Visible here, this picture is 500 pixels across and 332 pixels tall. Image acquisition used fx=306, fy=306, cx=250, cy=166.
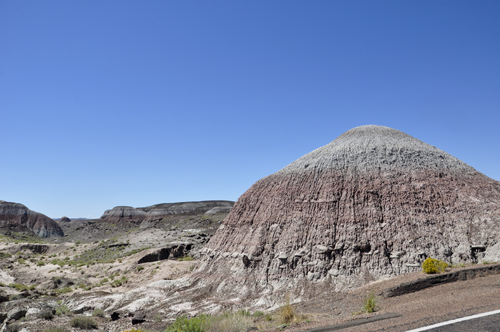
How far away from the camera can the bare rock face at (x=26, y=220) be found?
8081 centimetres

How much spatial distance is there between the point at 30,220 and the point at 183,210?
136 ft

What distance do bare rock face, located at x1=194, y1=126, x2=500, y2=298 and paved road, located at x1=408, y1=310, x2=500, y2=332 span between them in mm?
11202

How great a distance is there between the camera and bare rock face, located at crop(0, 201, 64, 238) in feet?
265

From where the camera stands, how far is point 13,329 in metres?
15.6

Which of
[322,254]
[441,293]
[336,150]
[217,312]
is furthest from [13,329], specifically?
[336,150]

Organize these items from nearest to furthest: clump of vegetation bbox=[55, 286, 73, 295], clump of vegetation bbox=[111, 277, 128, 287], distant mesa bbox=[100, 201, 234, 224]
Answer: clump of vegetation bbox=[55, 286, 73, 295] → clump of vegetation bbox=[111, 277, 128, 287] → distant mesa bbox=[100, 201, 234, 224]

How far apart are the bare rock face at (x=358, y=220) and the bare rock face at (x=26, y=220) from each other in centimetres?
7717

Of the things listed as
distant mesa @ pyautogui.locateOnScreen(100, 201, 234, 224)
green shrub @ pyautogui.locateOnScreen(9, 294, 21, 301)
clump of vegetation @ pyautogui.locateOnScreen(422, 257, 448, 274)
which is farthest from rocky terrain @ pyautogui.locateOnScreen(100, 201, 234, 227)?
clump of vegetation @ pyautogui.locateOnScreen(422, 257, 448, 274)

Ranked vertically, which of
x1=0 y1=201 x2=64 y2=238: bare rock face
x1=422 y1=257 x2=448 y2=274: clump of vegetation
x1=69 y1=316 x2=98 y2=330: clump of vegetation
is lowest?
x1=69 y1=316 x2=98 y2=330: clump of vegetation

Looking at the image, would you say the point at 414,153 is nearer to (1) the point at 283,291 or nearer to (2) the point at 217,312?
(1) the point at 283,291

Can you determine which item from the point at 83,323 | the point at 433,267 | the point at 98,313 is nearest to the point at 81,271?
the point at 98,313

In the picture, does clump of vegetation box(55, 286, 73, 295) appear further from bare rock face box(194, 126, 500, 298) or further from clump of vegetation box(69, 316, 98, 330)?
clump of vegetation box(69, 316, 98, 330)

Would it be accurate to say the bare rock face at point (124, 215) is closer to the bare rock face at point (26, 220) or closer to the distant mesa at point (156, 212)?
the distant mesa at point (156, 212)

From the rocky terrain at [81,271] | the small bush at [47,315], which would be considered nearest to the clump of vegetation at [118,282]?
Result: the rocky terrain at [81,271]
